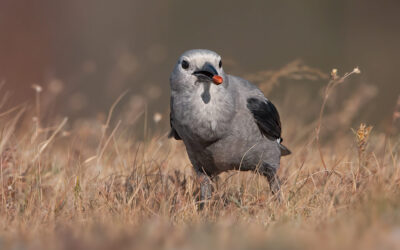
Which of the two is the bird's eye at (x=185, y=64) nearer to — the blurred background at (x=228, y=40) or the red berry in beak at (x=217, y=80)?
the red berry in beak at (x=217, y=80)

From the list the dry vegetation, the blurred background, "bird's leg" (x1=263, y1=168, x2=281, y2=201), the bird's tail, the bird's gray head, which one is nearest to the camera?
the dry vegetation

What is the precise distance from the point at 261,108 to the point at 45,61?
232 inches

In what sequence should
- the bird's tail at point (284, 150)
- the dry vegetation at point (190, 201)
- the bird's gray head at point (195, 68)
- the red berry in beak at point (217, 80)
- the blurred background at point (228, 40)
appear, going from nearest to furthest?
1. the dry vegetation at point (190, 201)
2. the red berry in beak at point (217, 80)
3. the bird's gray head at point (195, 68)
4. the bird's tail at point (284, 150)
5. the blurred background at point (228, 40)

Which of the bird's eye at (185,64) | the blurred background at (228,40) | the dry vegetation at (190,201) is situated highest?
the blurred background at (228,40)

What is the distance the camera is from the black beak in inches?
161

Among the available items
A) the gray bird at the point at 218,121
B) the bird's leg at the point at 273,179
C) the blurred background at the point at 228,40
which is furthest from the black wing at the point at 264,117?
the blurred background at the point at 228,40

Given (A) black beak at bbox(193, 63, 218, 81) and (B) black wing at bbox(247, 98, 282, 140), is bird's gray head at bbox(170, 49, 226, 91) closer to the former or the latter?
(A) black beak at bbox(193, 63, 218, 81)

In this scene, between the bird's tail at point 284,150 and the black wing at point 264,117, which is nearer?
the black wing at point 264,117

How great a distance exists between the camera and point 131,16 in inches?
774

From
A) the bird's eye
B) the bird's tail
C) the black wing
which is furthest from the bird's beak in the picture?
the bird's tail

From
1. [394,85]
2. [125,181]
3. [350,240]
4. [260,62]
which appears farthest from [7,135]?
[260,62]

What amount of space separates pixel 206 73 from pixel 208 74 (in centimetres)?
2

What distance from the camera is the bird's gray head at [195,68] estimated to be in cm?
416

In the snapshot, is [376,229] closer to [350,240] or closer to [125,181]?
[350,240]
